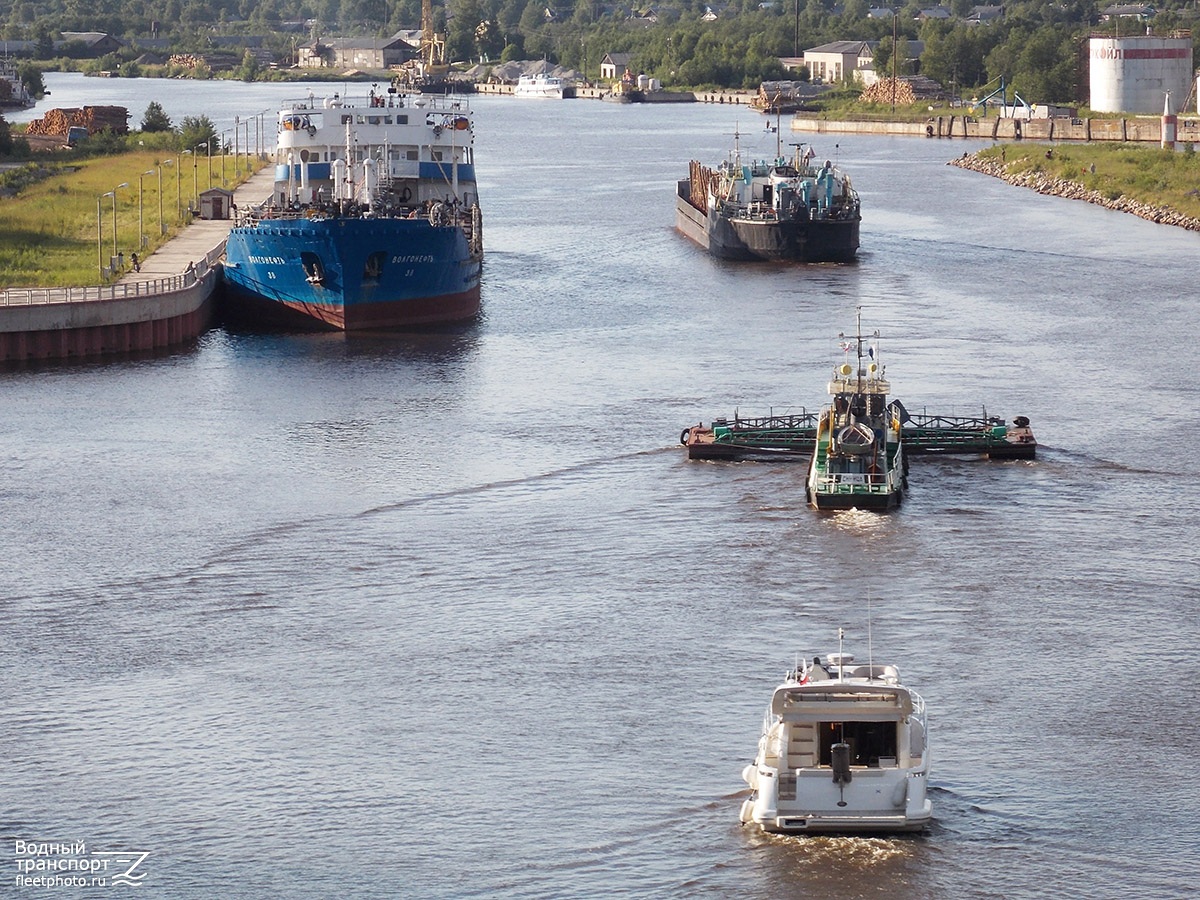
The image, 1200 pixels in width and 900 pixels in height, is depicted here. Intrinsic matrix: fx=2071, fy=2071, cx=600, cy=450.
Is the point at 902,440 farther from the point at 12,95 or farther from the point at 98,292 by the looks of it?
the point at 12,95

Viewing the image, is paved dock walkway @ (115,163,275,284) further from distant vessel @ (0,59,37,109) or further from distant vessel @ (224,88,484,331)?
distant vessel @ (0,59,37,109)

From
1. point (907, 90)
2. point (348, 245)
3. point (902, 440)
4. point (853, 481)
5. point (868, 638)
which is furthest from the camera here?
point (907, 90)

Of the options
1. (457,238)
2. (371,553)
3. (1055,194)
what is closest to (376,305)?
Result: (457,238)

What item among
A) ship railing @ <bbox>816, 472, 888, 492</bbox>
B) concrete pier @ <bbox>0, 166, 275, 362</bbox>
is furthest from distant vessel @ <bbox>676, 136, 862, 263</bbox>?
ship railing @ <bbox>816, 472, 888, 492</bbox>

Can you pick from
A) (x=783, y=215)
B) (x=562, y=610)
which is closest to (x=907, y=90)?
(x=783, y=215)

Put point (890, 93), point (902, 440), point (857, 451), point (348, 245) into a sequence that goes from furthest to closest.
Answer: point (890, 93)
point (348, 245)
point (902, 440)
point (857, 451)

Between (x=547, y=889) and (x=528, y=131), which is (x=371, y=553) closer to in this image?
(x=547, y=889)

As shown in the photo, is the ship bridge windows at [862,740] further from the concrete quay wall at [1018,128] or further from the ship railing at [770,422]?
the concrete quay wall at [1018,128]
